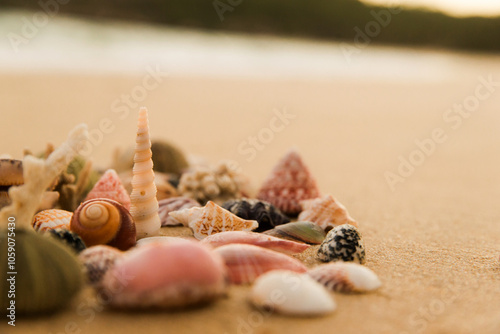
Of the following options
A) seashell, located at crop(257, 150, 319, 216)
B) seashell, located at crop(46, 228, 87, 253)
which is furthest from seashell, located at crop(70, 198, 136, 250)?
seashell, located at crop(257, 150, 319, 216)

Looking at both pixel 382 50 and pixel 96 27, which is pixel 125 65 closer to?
pixel 96 27

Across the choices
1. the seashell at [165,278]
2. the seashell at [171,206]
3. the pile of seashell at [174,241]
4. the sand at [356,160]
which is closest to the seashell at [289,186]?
the pile of seashell at [174,241]

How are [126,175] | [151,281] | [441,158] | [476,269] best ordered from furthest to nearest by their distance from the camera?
[441,158] → [126,175] → [476,269] → [151,281]

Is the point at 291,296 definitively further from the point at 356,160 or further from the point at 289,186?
the point at 356,160

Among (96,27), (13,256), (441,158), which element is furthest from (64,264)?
(96,27)

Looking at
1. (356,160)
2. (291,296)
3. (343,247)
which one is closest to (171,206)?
(343,247)

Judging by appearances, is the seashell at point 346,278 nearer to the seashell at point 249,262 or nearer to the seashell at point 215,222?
the seashell at point 249,262
